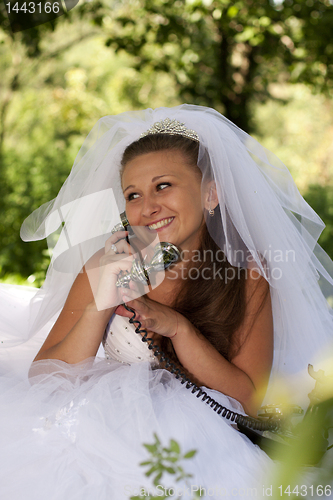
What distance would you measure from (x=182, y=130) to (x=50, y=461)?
5.65ft

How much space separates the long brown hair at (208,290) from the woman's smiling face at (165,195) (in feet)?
0.20

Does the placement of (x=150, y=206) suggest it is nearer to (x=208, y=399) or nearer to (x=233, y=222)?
(x=233, y=222)

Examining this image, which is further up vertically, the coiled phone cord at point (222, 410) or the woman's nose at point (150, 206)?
the woman's nose at point (150, 206)

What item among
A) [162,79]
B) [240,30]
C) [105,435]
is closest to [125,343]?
[105,435]

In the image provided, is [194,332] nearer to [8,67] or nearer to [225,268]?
[225,268]

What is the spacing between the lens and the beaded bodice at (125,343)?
2.28m

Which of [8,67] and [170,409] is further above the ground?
[8,67]

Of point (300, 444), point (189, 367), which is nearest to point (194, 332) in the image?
point (189, 367)

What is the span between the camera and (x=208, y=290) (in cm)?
254

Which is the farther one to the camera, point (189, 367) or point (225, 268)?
point (225, 268)

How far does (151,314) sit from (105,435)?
1.78ft

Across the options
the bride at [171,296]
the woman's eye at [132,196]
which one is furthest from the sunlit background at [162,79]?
the woman's eye at [132,196]

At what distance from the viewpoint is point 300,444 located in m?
0.50

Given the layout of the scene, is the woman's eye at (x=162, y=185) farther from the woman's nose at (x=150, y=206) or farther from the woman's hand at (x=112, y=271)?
the woman's hand at (x=112, y=271)
